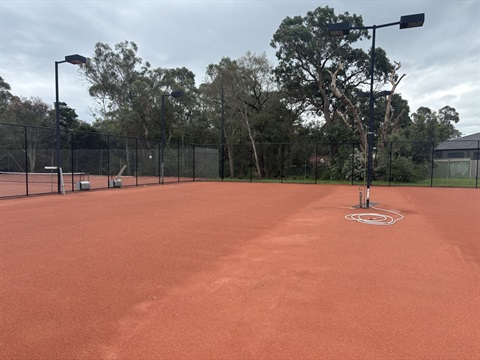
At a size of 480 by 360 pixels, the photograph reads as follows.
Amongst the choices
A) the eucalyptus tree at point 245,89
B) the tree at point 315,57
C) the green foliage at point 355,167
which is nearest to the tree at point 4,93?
the eucalyptus tree at point 245,89

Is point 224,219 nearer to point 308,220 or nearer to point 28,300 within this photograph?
point 308,220

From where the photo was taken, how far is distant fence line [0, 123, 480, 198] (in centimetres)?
2553

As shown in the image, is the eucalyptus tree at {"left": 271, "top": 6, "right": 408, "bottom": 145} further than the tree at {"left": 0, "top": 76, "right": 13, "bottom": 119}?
No

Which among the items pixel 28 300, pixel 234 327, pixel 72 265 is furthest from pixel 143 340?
pixel 72 265

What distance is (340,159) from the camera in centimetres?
2712

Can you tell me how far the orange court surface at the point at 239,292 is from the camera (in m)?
2.76

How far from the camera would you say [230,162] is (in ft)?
107

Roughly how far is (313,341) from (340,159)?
84.5 feet

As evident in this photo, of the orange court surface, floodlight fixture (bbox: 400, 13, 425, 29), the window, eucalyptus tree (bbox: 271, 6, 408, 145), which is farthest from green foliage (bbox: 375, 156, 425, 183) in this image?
the window

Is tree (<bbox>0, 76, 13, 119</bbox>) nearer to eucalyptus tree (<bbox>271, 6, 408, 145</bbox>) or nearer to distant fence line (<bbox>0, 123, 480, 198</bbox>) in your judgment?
distant fence line (<bbox>0, 123, 480, 198</bbox>)

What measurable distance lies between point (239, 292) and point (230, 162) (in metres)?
28.9

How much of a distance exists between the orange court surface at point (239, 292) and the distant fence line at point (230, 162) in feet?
61.1

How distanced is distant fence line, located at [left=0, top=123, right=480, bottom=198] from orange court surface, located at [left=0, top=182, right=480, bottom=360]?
18.6 meters

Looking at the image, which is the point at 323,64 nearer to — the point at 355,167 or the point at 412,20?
the point at 355,167
